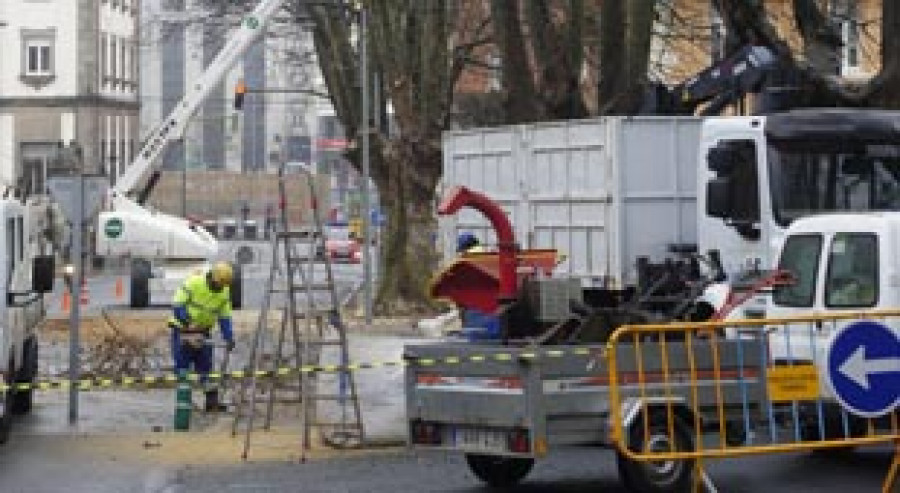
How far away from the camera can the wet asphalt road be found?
1326 centimetres

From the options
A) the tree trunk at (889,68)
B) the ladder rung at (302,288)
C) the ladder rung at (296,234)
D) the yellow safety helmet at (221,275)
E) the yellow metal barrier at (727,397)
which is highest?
the tree trunk at (889,68)

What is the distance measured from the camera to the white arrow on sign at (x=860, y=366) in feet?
37.8

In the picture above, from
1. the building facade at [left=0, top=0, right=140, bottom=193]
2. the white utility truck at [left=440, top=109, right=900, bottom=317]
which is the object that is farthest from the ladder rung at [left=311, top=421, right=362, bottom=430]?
the building facade at [left=0, top=0, right=140, bottom=193]

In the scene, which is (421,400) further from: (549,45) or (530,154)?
(549,45)

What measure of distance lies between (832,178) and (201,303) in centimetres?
648

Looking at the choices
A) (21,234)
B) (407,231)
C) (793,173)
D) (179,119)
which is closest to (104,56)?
(179,119)

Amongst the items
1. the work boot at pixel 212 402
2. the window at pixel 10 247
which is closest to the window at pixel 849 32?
the work boot at pixel 212 402

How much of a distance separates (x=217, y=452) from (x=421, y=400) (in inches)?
153

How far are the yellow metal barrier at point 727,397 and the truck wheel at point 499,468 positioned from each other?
138cm

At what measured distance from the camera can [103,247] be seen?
3903cm

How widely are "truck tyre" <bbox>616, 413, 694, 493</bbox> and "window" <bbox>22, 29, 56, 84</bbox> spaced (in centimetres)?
6904

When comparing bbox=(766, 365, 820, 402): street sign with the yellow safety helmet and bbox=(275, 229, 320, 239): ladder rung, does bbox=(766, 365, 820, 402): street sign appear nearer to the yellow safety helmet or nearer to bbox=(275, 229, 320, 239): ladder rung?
bbox=(275, 229, 320, 239): ladder rung

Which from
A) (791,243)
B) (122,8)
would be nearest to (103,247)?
(791,243)

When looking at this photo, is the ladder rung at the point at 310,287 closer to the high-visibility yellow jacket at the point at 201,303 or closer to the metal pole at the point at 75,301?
the high-visibility yellow jacket at the point at 201,303
